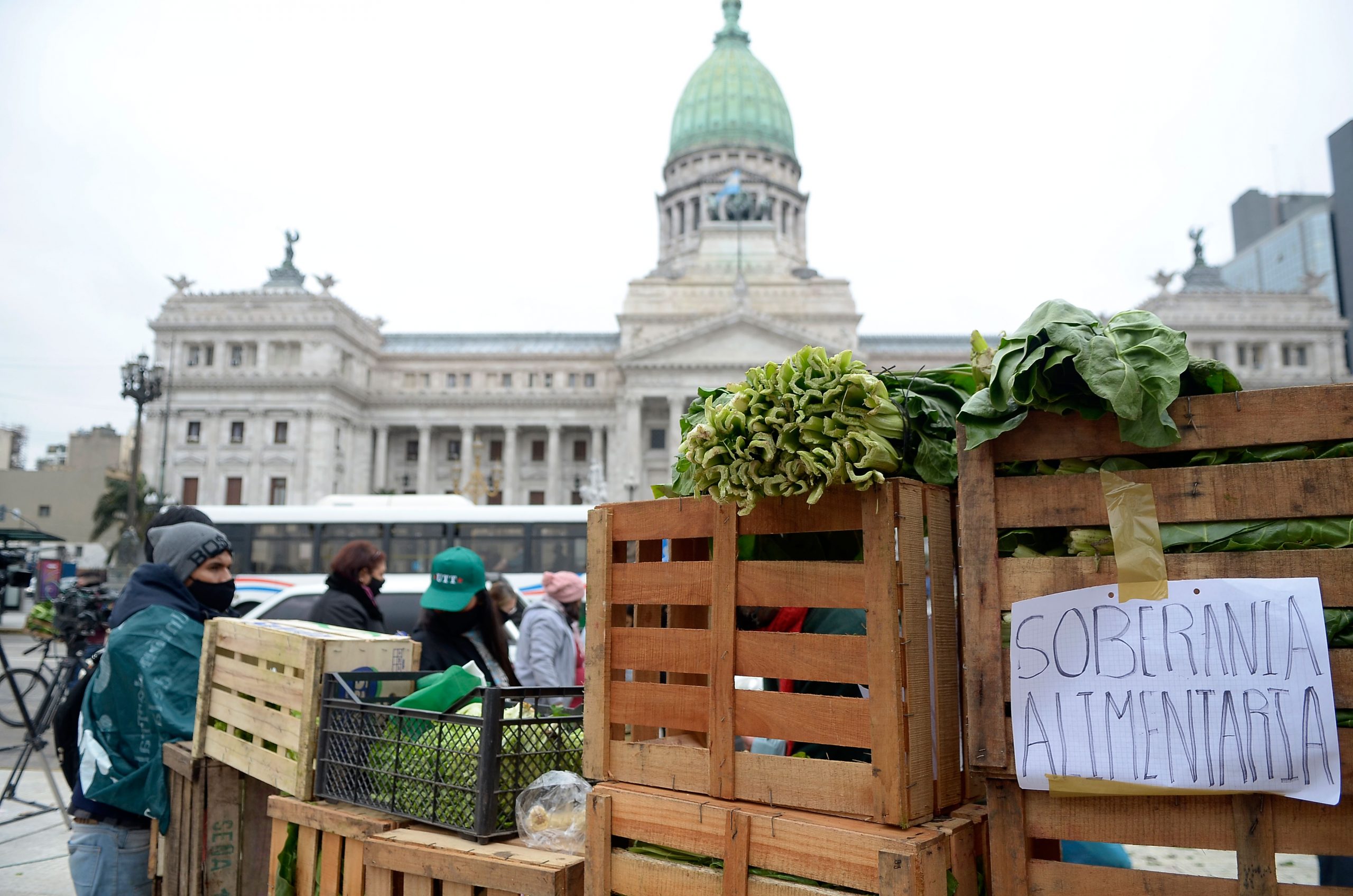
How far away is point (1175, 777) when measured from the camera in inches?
81.0

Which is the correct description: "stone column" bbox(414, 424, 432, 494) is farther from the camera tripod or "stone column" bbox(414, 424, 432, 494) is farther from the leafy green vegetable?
the leafy green vegetable

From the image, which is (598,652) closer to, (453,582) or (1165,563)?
(1165,563)

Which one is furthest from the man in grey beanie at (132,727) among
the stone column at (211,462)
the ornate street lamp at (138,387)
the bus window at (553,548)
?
the stone column at (211,462)

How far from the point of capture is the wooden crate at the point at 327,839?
294cm

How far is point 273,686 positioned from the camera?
3391 mm

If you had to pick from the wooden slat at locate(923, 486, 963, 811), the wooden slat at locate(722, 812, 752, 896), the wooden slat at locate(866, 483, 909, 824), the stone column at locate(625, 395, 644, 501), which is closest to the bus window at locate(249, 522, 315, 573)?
the wooden slat at locate(722, 812, 752, 896)

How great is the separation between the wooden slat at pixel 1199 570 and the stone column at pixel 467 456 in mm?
54689

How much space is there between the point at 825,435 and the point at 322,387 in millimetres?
53012

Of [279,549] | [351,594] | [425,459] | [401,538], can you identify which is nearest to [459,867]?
[351,594]

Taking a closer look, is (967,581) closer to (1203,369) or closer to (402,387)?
(1203,369)

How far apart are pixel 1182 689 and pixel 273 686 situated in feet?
9.85

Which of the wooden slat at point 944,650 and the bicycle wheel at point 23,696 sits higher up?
the wooden slat at point 944,650

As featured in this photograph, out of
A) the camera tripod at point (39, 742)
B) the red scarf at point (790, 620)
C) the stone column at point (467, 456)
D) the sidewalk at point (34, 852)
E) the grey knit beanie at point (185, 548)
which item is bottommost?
the sidewalk at point (34, 852)

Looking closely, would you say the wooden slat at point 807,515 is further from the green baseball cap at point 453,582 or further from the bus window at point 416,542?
the bus window at point 416,542
